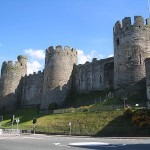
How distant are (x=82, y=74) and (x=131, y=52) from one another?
51.2ft

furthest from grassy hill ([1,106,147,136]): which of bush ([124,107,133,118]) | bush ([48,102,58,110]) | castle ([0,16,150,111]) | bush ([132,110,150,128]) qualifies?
bush ([48,102,58,110])

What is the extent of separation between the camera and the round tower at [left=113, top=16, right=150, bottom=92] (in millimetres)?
47938

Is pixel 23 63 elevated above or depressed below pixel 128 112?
above

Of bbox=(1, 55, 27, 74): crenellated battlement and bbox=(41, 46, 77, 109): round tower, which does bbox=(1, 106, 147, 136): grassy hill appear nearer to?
bbox=(41, 46, 77, 109): round tower

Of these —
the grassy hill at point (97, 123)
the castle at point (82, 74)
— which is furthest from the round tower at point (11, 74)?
the grassy hill at point (97, 123)

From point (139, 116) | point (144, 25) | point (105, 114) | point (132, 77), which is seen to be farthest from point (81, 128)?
point (144, 25)

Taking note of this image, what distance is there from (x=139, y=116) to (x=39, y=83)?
1523 inches

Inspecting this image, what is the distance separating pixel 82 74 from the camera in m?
62.3

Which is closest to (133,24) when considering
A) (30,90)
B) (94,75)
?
(94,75)

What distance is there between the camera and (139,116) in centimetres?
3497

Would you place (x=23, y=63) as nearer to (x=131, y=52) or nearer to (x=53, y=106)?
(x=53, y=106)

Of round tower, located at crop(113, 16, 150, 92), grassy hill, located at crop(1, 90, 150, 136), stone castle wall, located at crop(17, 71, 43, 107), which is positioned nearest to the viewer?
grassy hill, located at crop(1, 90, 150, 136)

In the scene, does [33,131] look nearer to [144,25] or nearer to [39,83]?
[144,25]

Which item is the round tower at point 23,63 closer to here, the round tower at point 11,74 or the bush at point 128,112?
the round tower at point 11,74
